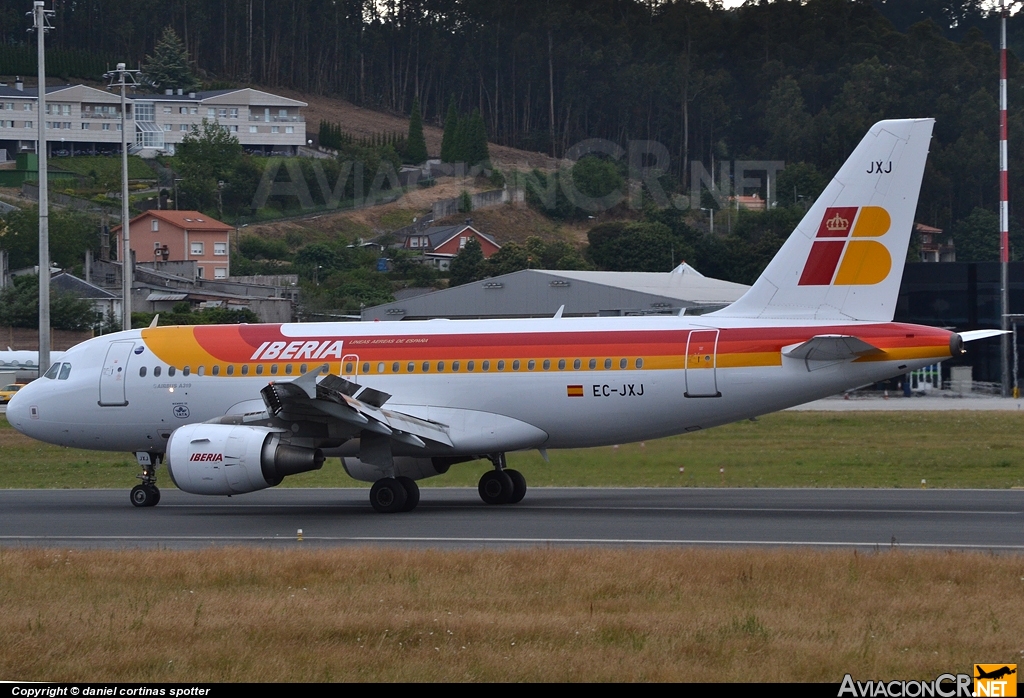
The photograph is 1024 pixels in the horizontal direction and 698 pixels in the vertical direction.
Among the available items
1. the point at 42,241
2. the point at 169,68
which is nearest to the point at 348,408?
the point at 42,241

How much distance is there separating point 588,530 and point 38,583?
8.19m

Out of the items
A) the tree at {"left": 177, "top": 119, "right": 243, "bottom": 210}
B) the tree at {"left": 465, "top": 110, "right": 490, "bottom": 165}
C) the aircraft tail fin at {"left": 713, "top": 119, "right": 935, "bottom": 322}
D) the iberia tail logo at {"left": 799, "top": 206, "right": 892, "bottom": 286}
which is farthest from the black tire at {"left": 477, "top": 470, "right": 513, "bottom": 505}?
the tree at {"left": 465, "top": 110, "right": 490, "bottom": 165}

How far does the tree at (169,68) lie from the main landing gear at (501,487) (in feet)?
460

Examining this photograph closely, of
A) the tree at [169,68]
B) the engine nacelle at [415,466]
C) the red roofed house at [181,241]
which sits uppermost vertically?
the tree at [169,68]

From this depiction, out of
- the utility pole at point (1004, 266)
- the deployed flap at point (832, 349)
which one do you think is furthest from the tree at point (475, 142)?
the deployed flap at point (832, 349)

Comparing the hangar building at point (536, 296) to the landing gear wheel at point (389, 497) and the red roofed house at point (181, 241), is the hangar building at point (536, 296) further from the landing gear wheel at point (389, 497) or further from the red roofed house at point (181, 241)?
the red roofed house at point (181, 241)

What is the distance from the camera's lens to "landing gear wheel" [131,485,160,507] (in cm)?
2503

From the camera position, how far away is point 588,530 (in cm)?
1980

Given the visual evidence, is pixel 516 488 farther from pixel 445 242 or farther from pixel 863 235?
pixel 445 242

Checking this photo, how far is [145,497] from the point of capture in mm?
25062

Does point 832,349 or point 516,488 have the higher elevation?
point 832,349

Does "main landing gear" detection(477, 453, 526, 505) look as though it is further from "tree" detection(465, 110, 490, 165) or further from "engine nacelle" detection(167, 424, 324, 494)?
"tree" detection(465, 110, 490, 165)

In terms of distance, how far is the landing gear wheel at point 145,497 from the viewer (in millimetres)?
25031

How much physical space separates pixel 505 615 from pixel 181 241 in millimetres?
93925
